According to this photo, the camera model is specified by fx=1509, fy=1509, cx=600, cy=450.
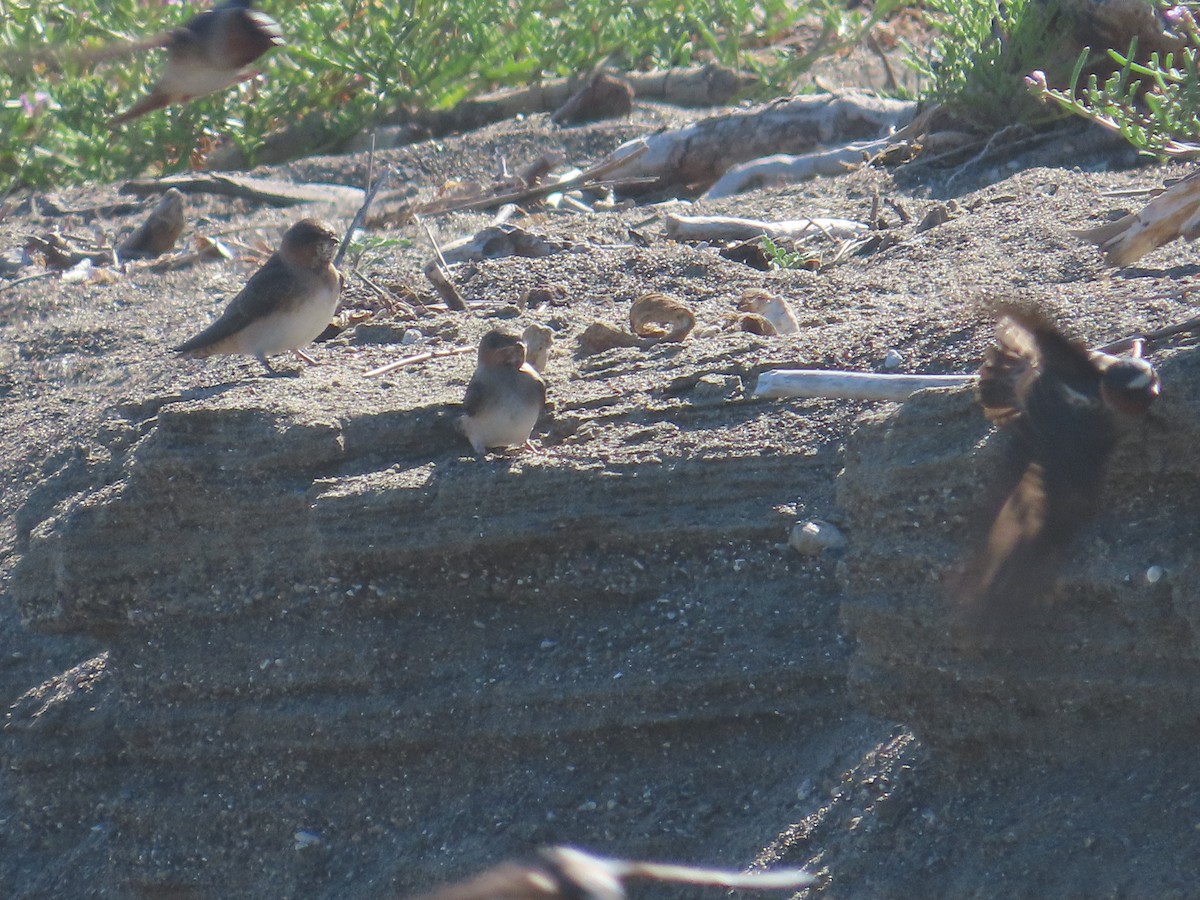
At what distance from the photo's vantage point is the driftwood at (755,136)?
8672mm

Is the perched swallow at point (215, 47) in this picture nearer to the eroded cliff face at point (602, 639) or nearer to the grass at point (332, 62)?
the eroded cliff face at point (602, 639)

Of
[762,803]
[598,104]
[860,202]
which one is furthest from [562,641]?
[598,104]

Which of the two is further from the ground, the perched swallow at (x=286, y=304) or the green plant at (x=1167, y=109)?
the green plant at (x=1167, y=109)

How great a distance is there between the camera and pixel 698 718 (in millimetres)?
4051

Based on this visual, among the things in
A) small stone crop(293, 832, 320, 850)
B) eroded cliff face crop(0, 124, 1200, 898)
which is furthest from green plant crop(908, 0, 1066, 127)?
small stone crop(293, 832, 320, 850)

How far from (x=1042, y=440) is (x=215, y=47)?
13.1 ft

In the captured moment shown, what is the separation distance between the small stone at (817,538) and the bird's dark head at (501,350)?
0.99 metres

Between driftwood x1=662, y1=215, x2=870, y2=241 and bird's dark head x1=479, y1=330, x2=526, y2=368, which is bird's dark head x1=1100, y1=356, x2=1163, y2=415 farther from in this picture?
driftwood x1=662, y1=215, x2=870, y2=241

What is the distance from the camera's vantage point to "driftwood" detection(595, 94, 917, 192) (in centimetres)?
867

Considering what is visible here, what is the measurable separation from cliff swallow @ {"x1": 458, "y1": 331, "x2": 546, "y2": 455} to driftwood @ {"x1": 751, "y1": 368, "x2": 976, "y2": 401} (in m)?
0.71

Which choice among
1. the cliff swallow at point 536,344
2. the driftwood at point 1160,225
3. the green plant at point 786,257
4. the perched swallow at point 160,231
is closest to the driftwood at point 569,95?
the perched swallow at point 160,231

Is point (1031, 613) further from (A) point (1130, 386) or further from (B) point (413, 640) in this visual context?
(B) point (413, 640)

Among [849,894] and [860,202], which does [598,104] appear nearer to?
[860,202]

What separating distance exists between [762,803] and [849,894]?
22.0 inches
